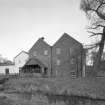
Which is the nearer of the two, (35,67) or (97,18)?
(97,18)

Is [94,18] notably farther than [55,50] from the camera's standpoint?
No

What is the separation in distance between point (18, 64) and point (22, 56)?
8.58 feet

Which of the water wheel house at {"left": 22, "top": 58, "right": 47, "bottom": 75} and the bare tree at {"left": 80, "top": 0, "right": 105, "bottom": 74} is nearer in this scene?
the bare tree at {"left": 80, "top": 0, "right": 105, "bottom": 74}

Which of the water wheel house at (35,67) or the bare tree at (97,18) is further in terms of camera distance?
the water wheel house at (35,67)

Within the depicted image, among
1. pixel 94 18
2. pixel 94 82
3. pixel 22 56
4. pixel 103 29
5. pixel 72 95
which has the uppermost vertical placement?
pixel 94 18

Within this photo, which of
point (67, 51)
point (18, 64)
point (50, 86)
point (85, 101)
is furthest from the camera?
point (18, 64)

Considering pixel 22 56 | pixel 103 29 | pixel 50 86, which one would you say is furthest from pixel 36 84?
pixel 22 56

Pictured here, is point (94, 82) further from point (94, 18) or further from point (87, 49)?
point (94, 18)

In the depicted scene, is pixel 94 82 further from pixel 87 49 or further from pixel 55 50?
pixel 55 50

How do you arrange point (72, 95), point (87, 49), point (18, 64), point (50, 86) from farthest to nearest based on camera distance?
point (18, 64) < point (50, 86) < point (87, 49) < point (72, 95)

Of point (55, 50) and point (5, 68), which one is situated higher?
point (55, 50)

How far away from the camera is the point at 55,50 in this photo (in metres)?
37.0

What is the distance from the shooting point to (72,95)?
58.0ft

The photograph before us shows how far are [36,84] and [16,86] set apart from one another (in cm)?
332
